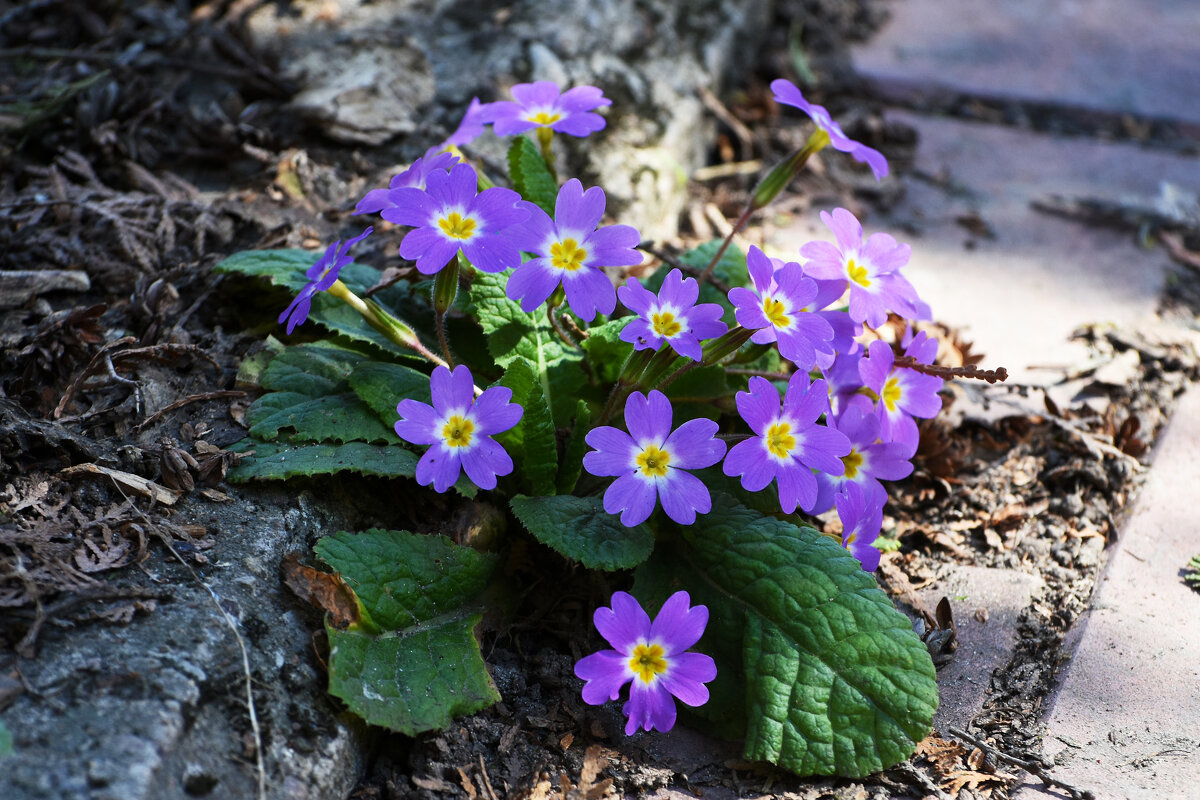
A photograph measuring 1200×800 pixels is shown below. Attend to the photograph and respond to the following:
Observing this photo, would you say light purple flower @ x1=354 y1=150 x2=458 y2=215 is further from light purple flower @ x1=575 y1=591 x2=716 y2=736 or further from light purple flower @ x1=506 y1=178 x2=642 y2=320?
light purple flower @ x1=575 y1=591 x2=716 y2=736

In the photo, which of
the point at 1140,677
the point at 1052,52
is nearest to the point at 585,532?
the point at 1140,677

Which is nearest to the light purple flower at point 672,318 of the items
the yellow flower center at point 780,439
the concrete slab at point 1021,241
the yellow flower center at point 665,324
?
the yellow flower center at point 665,324

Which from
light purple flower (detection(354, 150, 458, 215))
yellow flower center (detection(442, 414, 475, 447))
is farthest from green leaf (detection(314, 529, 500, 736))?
light purple flower (detection(354, 150, 458, 215))

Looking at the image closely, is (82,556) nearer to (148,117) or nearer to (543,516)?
(543,516)

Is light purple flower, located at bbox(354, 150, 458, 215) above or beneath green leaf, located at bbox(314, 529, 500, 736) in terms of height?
above

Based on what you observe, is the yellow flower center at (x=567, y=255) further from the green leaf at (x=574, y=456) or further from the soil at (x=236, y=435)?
the soil at (x=236, y=435)

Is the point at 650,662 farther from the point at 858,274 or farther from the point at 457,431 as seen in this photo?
the point at 858,274
